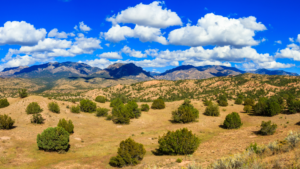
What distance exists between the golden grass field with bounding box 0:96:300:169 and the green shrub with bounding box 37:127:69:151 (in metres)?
1.02

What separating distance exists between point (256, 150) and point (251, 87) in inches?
4324

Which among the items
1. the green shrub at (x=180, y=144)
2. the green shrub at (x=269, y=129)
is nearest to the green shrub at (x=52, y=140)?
the green shrub at (x=180, y=144)

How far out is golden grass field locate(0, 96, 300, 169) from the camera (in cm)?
2034

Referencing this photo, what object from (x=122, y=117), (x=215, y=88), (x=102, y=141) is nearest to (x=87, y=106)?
(x=122, y=117)

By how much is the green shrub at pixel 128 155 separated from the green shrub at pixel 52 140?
9663mm

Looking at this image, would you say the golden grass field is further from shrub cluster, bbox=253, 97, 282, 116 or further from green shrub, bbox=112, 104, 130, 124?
shrub cluster, bbox=253, 97, 282, 116

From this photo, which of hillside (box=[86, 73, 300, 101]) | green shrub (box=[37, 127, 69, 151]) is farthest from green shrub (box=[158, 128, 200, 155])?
hillside (box=[86, 73, 300, 101])

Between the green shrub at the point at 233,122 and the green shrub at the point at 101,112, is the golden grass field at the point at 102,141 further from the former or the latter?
the green shrub at the point at 233,122

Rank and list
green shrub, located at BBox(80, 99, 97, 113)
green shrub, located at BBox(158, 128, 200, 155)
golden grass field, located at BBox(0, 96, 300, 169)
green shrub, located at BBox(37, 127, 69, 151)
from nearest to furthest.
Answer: golden grass field, located at BBox(0, 96, 300, 169)
green shrub, located at BBox(158, 128, 200, 155)
green shrub, located at BBox(37, 127, 69, 151)
green shrub, located at BBox(80, 99, 97, 113)

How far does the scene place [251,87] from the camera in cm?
10769

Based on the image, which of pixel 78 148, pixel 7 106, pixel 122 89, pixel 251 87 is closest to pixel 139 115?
pixel 78 148

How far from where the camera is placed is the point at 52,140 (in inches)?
967

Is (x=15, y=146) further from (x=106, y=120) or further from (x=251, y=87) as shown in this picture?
(x=251, y=87)

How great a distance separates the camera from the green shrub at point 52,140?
24.2m
